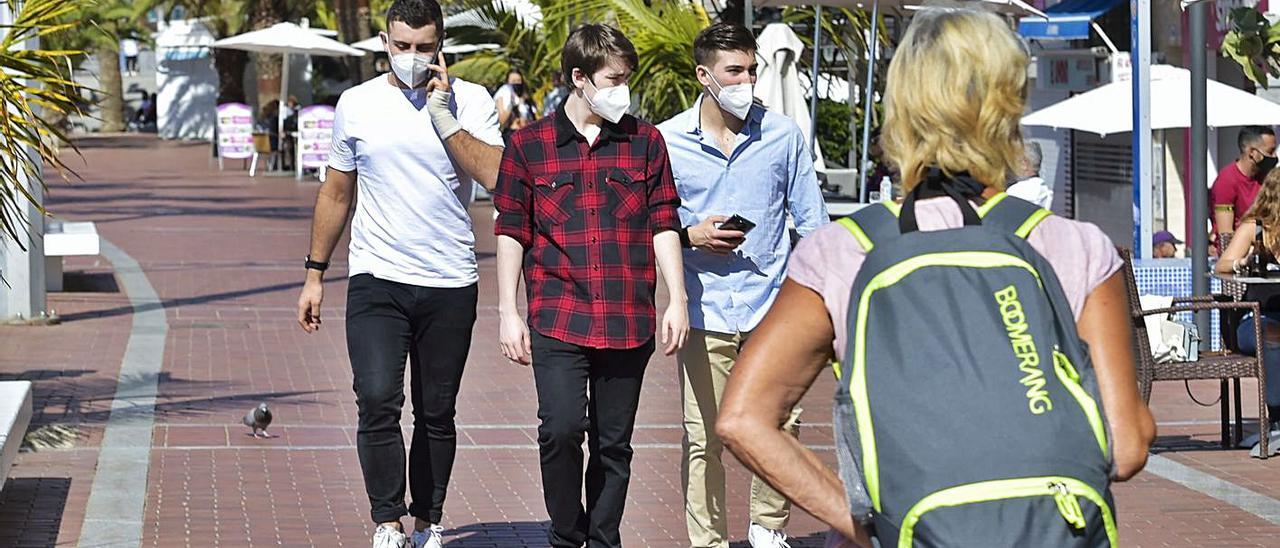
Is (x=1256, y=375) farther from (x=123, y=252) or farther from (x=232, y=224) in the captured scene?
(x=232, y=224)

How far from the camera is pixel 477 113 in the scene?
5.84 m

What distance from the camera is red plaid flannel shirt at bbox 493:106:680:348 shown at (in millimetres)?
5441

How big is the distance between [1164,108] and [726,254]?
991 cm

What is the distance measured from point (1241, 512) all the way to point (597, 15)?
13016 mm

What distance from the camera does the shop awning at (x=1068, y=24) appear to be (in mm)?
19312

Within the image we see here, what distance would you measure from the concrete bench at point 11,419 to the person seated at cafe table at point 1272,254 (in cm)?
510

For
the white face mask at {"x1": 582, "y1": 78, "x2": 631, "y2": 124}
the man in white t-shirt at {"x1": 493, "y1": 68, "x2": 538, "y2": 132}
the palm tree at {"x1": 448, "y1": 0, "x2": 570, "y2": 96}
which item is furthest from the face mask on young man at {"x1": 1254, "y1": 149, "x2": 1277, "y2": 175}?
the palm tree at {"x1": 448, "y1": 0, "x2": 570, "y2": 96}

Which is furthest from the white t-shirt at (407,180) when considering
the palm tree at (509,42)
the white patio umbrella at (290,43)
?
the white patio umbrella at (290,43)

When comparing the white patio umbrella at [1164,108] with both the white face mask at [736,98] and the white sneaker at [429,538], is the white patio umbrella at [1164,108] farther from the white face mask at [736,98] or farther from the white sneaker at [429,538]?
the white sneaker at [429,538]

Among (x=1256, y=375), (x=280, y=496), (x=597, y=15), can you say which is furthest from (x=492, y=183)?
(x=597, y=15)

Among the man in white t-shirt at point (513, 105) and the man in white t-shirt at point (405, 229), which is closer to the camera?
the man in white t-shirt at point (405, 229)

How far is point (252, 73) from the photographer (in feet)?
197

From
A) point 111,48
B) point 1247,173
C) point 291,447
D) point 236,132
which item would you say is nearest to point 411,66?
point 291,447

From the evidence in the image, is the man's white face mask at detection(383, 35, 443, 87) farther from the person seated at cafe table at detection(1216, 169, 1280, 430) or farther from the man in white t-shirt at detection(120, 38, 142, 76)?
the man in white t-shirt at detection(120, 38, 142, 76)
